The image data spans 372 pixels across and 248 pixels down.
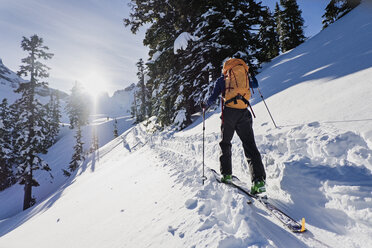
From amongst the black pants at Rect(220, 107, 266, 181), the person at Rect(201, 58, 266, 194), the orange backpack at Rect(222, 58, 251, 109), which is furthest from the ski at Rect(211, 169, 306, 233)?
the orange backpack at Rect(222, 58, 251, 109)

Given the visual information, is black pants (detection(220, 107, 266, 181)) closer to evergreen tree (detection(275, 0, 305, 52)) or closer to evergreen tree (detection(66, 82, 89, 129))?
evergreen tree (detection(275, 0, 305, 52))

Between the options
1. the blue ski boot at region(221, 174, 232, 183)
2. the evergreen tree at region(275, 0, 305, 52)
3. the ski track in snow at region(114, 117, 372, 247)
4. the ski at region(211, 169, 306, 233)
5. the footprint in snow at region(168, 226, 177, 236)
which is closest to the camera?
the ski track in snow at region(114, 117, 372, 247)

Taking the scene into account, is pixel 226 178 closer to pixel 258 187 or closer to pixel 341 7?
pixel 258 187

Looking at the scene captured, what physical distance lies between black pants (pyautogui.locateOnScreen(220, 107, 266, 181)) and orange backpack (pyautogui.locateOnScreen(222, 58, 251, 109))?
15cm

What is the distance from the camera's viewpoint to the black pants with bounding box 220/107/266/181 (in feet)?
11.6

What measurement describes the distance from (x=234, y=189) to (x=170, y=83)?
1123 centimetres

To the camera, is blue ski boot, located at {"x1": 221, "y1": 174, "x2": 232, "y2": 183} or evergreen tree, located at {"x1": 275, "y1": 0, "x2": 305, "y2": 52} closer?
blue ski boot, located at {"x1": 221, "y1": 174, "x2": 232, "y2": 183}

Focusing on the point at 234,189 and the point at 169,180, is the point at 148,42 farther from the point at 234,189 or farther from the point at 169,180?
the point at 234,189

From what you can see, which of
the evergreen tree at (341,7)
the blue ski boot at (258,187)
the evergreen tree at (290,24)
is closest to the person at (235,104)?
the blue ski boot at (258,187)

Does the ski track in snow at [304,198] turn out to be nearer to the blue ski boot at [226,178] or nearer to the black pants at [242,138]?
the blue ski boot at [226,178]

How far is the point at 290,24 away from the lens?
26266 millimetres

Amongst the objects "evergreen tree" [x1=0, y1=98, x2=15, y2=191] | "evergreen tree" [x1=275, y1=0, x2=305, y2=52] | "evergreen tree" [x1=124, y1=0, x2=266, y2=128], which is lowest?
"evergreen tree" [x1=0, y1=98, x2=15, y2=191]

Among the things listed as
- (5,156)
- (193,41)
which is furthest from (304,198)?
(5,156)

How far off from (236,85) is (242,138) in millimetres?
1135
